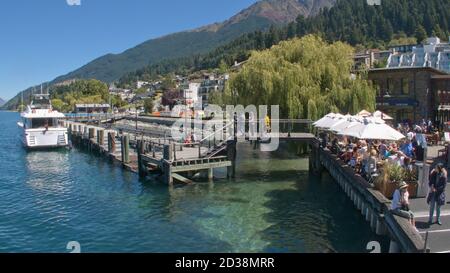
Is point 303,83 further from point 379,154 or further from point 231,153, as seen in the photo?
point 379,154

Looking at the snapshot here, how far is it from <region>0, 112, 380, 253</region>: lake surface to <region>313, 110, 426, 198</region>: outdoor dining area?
1.98 m

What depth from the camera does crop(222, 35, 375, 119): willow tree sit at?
106 ft

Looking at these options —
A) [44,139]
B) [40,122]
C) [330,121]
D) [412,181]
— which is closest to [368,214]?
[412,181]

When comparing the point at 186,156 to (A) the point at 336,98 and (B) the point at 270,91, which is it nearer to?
(B) the point at 270,91

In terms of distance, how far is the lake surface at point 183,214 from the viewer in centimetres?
1603

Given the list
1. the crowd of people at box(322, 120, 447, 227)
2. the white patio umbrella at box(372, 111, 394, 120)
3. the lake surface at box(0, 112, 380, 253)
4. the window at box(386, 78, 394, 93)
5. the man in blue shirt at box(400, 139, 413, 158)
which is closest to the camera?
the crowd of people at box(322, 120, 447, 227)

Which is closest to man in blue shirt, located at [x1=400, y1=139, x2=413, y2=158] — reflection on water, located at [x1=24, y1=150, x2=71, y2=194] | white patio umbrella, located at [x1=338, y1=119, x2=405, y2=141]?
white patio umbrella, located at [x1=338, y1=119, x2=405, y2=141]

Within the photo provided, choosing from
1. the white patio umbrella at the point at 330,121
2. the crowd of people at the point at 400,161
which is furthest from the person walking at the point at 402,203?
the white patio umbrella at the point at 330,121

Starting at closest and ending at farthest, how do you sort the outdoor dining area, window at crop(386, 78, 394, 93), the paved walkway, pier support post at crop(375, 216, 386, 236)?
1. the paved walkway
2. pier support post at crop(375, 216, 386, 236)
3. the outdoor dining area
4. window at crop(386, 78, 394, 93)

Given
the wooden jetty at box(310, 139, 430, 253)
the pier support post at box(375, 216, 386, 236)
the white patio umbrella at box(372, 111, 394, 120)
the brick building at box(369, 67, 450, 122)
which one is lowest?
the pier support post at box(375, 216, 386, 236)

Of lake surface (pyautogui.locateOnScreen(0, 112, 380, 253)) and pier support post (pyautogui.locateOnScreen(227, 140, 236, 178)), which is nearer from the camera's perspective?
lake surface (pyautogui.locateOnScreen(0, 112, 380, 253))

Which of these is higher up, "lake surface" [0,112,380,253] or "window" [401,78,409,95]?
"window" [401,78,409,95]

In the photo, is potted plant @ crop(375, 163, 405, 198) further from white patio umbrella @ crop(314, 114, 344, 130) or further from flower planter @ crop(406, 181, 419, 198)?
white patio umbrella @ crop(314, 114, 344, 130)
